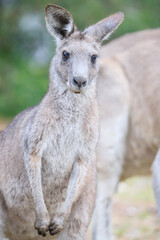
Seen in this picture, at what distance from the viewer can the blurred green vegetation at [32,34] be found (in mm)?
9773

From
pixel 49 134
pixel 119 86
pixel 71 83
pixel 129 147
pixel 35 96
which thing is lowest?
pixel 35 96

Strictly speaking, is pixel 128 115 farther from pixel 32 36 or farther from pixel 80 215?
pixel 32 36

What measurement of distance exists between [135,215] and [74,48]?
307 cm

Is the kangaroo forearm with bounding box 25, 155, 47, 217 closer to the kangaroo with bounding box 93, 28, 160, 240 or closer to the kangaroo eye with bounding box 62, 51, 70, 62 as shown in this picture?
the kangaroo eye with bounding box 62, 51, 70, 62

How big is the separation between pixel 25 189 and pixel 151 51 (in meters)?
2.29

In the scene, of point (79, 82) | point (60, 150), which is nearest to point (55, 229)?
point (60, 150)

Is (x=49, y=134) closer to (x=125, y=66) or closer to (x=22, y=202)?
(x=22, y=202)

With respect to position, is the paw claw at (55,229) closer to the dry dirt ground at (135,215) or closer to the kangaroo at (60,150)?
the kangaroo at (60,150)

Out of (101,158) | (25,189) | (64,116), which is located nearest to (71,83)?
(64,116)

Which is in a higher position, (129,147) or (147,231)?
(129,147)

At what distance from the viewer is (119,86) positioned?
5676mm

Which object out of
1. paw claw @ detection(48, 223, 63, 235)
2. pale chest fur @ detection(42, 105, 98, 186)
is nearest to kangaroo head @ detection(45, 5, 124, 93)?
pale chest fur @ detection(42, 105, 98, 186)

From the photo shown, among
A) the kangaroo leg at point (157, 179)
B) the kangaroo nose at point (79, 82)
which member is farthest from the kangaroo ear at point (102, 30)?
the kangaroo leg at point (157, 179)

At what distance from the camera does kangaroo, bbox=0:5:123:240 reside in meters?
3.68
